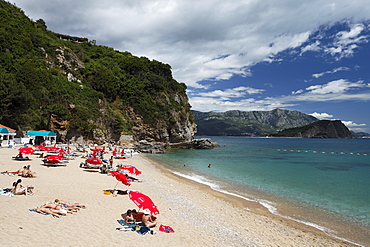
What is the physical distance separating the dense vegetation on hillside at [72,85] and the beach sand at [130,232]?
30.7m

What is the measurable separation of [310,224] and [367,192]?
1161 centimetres

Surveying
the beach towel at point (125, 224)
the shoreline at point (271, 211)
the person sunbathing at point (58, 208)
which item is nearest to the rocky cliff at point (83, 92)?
the person sunbathing at point (58, 208)

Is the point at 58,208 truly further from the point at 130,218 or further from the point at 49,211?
the point at 130,218

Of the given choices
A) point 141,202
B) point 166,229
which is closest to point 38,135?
point 141,202

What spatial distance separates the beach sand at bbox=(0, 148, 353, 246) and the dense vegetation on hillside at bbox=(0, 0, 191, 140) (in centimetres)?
3073

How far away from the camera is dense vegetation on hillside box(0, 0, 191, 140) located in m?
39.0

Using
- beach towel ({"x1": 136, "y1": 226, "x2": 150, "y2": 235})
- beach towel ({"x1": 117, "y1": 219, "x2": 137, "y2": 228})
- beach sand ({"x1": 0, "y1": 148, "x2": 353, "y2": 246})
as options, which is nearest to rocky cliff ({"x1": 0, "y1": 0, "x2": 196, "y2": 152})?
beach sand ({"x1": 0, "y1": 148, "x2": 353, "y2": 246})

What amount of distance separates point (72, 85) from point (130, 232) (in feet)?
177

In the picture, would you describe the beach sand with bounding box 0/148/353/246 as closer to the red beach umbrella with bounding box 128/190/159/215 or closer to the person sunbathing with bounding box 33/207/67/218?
the person sunbathing with bounding box 33/207/67/218

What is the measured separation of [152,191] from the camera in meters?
14.3

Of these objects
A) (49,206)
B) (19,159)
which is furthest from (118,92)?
(49,206)

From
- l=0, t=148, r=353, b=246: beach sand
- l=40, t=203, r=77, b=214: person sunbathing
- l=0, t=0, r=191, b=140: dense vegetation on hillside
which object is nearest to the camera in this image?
l=0, t=148, r=353, b=246: beach sand

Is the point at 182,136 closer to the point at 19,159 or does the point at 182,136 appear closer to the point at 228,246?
the point at 19,159

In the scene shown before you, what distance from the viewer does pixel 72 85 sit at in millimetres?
53062
